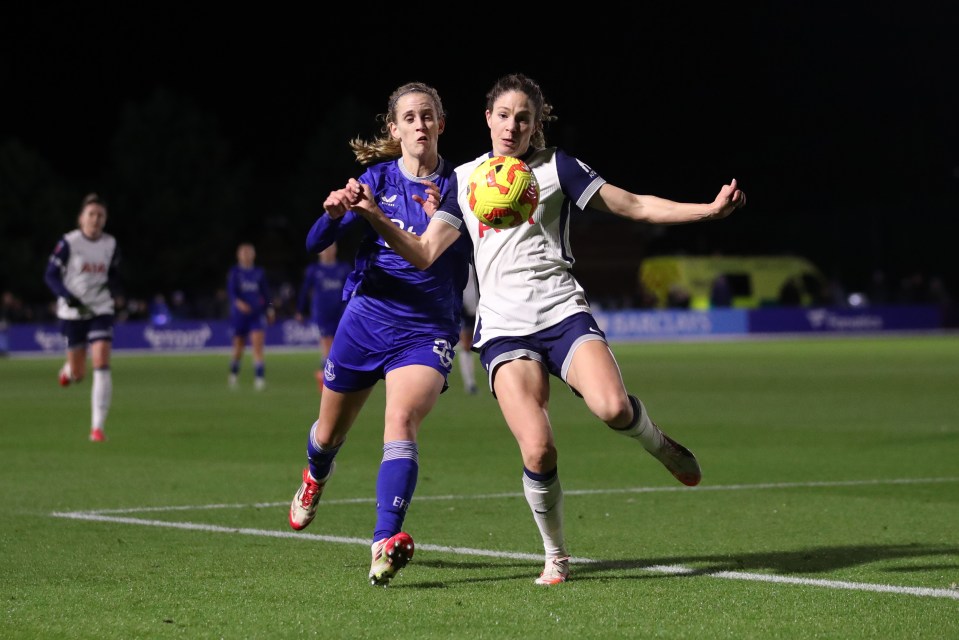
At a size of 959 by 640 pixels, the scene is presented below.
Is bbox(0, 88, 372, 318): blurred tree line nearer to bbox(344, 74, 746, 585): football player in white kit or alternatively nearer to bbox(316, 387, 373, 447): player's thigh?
bbox(316, 387, 373, 447): player's thigh

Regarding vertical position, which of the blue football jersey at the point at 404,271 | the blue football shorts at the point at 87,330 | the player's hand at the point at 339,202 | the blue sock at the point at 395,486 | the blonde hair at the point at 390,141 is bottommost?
the blue football shorts at the point at 87,330

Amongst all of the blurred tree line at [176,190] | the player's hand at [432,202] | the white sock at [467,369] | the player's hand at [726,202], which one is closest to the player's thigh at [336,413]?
the player's hand at [432,202]

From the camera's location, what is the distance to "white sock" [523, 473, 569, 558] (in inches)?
278

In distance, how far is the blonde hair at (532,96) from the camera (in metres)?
7.22

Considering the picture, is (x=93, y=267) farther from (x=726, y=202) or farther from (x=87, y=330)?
(x=726, y=202)

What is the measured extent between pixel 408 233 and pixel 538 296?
0.67 m

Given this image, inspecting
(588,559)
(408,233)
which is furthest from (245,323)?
(408,233)

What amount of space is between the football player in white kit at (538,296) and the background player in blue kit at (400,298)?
0.78 feet

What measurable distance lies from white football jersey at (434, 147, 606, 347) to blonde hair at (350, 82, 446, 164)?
492 mm

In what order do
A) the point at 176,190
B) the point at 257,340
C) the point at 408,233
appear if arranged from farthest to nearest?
the point at 176,190
the point at 257,340
the point at 408,233

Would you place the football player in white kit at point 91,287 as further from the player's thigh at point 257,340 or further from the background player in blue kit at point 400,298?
the player's thigh at point 257,340

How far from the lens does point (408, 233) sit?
7.08 meters

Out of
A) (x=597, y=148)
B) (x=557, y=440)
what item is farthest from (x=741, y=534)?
(x=597, y=148)

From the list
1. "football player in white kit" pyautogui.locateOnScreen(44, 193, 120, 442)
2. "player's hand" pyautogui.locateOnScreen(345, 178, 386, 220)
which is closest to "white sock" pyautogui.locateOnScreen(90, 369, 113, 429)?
"football player in white kit" pyautogui.locateOnScreen(44, 193, 120, 442)
